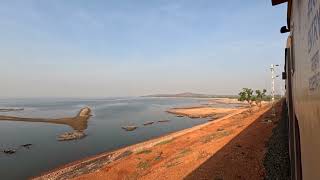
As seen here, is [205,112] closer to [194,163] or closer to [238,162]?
[194,163]

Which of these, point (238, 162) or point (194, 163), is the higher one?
point (238, 162)

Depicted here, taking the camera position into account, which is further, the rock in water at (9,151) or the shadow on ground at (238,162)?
the rock in water at (9,151)

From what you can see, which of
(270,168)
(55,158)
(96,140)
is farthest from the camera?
(96,140)

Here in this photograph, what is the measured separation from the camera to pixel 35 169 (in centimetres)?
3291

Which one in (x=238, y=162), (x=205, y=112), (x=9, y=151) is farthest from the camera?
(x=205, y=112)

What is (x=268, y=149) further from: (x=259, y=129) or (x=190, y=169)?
(x=259, y=129)

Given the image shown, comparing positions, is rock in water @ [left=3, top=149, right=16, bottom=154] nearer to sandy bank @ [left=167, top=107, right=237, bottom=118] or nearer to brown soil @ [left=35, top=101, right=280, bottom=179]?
brown soil @ [left=35, top=101, right=280, bottom=179]

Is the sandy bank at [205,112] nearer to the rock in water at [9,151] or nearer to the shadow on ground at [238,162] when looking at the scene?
the rock in water at [9,151]

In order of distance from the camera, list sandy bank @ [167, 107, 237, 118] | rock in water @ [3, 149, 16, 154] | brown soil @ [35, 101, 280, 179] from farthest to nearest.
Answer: sandy bank @ [167, 107, 237, 118] < rock in water @ [3, 149, 16, 154] < brown soil @ [35, 101, 280, 179]

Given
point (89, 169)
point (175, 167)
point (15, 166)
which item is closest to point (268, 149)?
point (175, 167)

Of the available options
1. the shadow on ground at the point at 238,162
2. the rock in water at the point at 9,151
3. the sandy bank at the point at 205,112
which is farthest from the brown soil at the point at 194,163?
the sandy bank at the point at 205,112

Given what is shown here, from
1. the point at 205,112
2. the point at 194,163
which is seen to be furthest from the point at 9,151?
the point at 205,112

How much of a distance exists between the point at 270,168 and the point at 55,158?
29102 millimetres

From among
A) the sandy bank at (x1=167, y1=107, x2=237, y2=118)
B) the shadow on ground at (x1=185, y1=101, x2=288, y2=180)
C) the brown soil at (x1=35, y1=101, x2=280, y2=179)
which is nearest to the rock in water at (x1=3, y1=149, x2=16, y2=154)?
the brown soil at (x1=35, y1=101, x2=280, y2=179)
